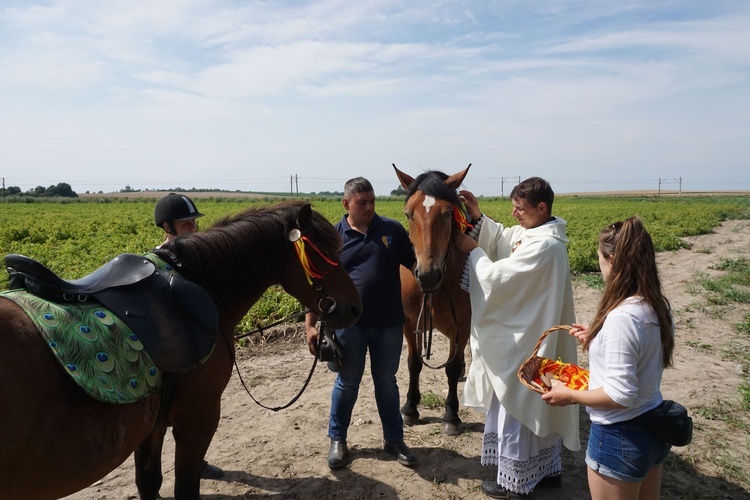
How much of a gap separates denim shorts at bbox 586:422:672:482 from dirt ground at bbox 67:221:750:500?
1.56m

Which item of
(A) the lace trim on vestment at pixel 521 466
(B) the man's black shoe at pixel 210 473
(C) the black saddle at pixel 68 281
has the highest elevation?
(C) the black saddle at pixel 68 281

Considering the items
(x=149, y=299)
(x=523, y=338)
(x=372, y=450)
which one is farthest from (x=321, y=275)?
(x=372, y=450)

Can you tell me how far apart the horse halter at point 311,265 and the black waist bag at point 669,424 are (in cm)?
182

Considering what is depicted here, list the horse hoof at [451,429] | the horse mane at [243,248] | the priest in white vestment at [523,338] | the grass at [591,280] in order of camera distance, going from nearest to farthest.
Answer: the horse mane at [243,248] → the priest in white vestment at [523,338] → the horse hoof at [451,429] → the grass at [591,280]

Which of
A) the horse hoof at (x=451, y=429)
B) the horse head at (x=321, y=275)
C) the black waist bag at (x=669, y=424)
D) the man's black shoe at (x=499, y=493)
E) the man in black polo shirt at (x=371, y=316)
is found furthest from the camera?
the horse hoof at (x=451, y=429)

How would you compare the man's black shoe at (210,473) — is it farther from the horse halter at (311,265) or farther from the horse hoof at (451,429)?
the horse hoof at (451,429)

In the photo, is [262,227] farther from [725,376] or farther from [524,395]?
[725,376]

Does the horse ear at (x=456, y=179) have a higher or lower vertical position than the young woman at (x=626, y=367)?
higher

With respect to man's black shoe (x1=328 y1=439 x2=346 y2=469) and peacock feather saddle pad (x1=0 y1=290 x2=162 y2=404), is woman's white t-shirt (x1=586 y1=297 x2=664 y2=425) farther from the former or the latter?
man's black shoe (x1=328 y1=439 x2=346 y2=469)

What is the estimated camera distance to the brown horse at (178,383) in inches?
72.8

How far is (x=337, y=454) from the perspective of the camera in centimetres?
407

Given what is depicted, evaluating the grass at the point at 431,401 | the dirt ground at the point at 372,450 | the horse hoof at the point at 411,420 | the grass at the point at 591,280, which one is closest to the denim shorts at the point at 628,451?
the dirt ground at the point at 372,450

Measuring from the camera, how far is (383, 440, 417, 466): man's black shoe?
160 inches

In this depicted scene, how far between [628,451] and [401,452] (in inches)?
86.6
